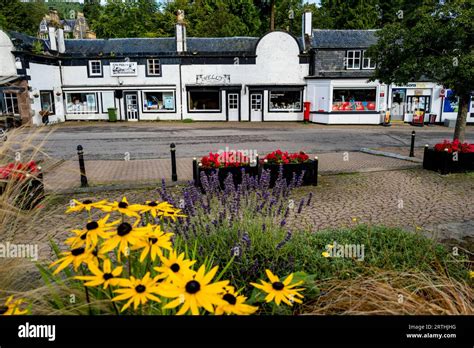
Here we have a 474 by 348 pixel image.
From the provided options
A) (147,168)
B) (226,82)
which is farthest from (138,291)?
(226,82)

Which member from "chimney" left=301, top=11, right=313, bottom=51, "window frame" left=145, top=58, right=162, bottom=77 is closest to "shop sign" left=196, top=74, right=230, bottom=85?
"window frame" left=145, top=58, right=162, bottom=77

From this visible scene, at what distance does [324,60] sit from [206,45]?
30.2 ft

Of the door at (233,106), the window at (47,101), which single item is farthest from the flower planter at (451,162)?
the window at (47,101)

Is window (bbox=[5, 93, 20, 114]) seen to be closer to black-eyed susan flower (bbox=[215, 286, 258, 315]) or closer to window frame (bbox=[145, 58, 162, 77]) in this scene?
window frame (bbox=[145, 58, 162, 77])

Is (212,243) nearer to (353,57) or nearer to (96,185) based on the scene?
(96,185)

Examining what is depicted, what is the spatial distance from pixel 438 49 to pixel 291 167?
6747mm

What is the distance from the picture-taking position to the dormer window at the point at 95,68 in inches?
1111

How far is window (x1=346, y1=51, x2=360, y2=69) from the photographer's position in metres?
26.4

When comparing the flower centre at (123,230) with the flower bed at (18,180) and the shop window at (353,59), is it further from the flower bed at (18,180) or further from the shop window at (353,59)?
the shop window at (353,59)

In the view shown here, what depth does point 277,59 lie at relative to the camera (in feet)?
90.9

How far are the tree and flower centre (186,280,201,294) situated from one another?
11.4m

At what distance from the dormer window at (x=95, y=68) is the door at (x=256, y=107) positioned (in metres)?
11.9

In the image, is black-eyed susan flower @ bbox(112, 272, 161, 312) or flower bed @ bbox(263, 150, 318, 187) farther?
flower bed @ bbox(263, 150, 318, 187)
